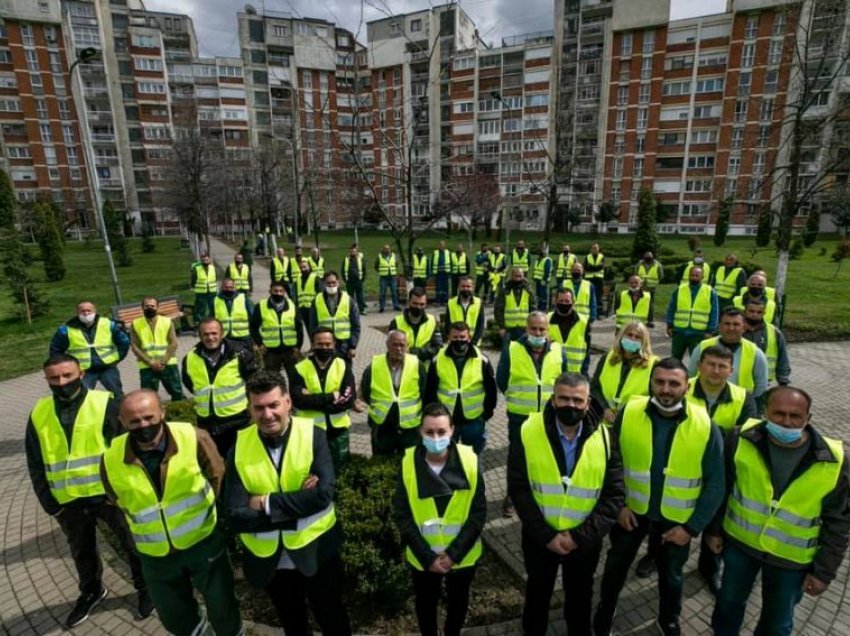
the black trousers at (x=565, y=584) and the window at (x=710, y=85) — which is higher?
the window at (x=710, y=85)

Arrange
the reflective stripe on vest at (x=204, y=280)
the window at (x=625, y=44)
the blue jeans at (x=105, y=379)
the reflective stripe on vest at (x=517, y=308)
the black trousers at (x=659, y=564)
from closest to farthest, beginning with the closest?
1. the black trousers at (x=659, y=564)
2. the blue jeans at (x=105, y=379)
3. the reflective stripe on vest at (x=517, y=308)
4. the reflective stripe on vest at (x=204, y=280)
5. the window at (x=625, y=44)

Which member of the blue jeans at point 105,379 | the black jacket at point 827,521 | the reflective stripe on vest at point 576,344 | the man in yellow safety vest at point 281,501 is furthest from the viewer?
the blue jeans at point 105,379

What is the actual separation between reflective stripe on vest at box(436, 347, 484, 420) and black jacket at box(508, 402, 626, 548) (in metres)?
1.58

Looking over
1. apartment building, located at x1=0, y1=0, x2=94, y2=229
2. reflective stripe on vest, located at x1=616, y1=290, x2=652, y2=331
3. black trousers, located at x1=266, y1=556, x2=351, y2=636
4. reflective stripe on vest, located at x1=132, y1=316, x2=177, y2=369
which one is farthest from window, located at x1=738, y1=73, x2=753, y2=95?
apartment building, located at x1=0, y1=0, x2=94, y2=229

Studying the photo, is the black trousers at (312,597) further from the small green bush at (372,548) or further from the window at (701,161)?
the window at (701,161)

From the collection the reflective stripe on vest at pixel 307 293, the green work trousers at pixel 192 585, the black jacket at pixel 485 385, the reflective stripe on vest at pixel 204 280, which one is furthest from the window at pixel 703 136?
the green work trousers at pixel 192 585

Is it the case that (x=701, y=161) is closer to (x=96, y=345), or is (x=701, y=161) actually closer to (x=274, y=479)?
(x=96, y=345)

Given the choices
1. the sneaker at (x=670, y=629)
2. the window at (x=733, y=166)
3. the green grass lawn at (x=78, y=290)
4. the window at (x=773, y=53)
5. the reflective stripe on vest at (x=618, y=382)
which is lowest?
the green grass lawn at (x=78, y=290)

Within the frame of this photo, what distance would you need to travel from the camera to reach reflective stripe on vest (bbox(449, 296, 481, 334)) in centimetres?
802

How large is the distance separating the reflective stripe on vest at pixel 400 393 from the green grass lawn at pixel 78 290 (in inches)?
413

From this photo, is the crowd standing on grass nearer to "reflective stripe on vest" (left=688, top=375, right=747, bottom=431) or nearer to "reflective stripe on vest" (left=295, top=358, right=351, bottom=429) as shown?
"reflective stripe on vest" (left=688, top=375, right=747, bottom=431)

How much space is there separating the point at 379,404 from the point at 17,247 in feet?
56.0

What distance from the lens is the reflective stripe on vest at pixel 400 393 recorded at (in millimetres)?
4867

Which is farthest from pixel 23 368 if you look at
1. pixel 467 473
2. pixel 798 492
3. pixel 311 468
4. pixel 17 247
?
pixel 798 492
